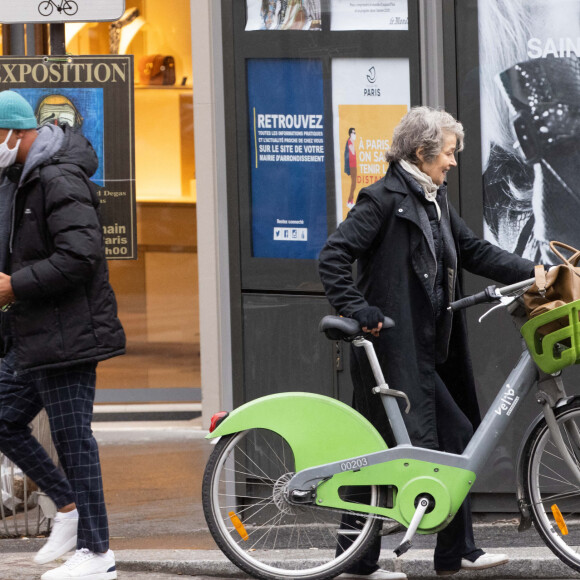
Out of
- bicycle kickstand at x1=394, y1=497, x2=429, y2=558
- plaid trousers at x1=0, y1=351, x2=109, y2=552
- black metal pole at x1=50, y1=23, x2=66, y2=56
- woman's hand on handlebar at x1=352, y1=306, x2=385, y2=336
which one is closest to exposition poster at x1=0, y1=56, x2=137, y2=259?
black metal pole at x1=50, y1=23, x2=66, y2=56

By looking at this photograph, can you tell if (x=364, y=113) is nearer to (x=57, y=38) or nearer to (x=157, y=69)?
(x=57, y=38)

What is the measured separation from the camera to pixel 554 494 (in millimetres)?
4793

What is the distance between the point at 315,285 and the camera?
5781mm

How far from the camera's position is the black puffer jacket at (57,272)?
4.59m

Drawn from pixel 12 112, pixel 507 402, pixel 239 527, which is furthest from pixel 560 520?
pixel 12 112

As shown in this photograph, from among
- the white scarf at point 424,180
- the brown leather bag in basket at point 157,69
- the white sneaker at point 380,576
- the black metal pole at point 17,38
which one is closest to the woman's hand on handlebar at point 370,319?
the white scarf at point 424,180

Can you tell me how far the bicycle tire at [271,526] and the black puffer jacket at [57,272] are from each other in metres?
0.63

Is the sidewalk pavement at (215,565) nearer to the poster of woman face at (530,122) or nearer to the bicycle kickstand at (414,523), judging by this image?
the bicycle kickstand at (414,523)

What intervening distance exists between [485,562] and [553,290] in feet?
3.86

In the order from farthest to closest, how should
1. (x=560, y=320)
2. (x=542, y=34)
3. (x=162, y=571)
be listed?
(x=542, y=34) < (x=162, y=571) < (x=560, y=320)

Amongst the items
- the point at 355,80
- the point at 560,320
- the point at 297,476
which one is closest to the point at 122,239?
the point at 355,80

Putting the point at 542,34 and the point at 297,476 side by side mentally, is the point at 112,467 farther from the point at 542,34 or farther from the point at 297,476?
the point at 542,34

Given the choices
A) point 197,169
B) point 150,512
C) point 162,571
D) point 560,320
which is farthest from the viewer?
point 197,169

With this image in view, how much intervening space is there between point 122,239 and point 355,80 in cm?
132
